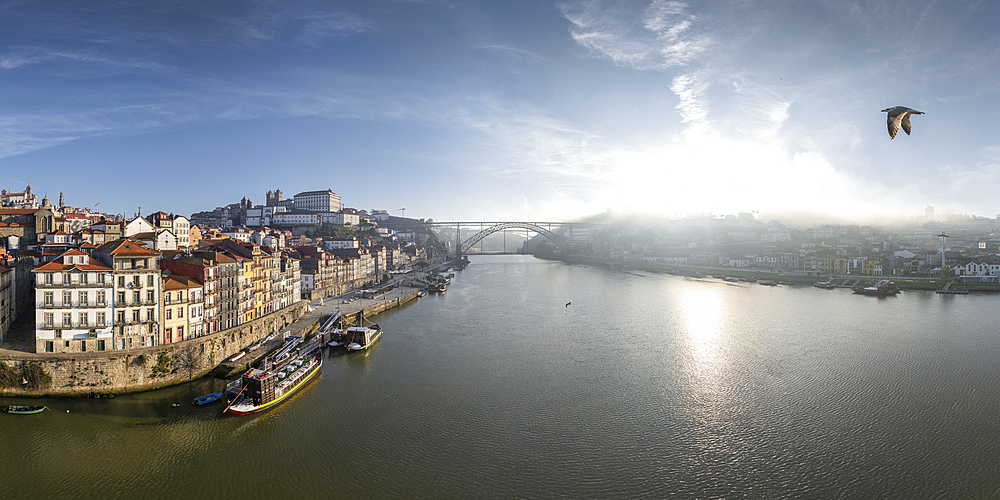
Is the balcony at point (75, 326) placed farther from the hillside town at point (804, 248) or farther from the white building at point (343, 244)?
the hillside town at point (804, 248)

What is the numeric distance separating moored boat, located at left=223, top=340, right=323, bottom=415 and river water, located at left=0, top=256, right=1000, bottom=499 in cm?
23

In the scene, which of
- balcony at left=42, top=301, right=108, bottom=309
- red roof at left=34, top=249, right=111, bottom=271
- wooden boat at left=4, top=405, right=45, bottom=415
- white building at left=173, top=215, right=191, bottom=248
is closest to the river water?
wooden boat at left=4, top=405, right=45, bottom=415

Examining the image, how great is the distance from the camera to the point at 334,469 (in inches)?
289

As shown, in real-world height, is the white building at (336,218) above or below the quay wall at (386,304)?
above

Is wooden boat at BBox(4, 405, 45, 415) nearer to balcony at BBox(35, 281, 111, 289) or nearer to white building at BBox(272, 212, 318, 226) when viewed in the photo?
balcony at BBox(35, 281, 111, 289)

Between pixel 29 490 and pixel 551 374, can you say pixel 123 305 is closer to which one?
pixel 29 490

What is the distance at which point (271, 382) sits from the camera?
973 cm

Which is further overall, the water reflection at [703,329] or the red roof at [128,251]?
the water reflection at [703,329]

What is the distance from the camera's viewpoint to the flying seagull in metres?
3.75

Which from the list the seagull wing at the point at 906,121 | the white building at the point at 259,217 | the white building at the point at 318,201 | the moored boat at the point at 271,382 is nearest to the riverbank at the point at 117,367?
the moored boat at the point at 271,382

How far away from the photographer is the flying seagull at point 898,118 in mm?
3754

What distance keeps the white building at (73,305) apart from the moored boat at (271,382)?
125 inches

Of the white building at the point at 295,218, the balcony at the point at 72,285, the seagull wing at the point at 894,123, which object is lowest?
the balcony at the point at 72,285

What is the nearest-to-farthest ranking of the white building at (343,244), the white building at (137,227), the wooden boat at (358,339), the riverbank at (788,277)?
the wooden boat at (358,339)
the white building at (137,227)
the riverbank at (788,277)
the white building at (343,244)
